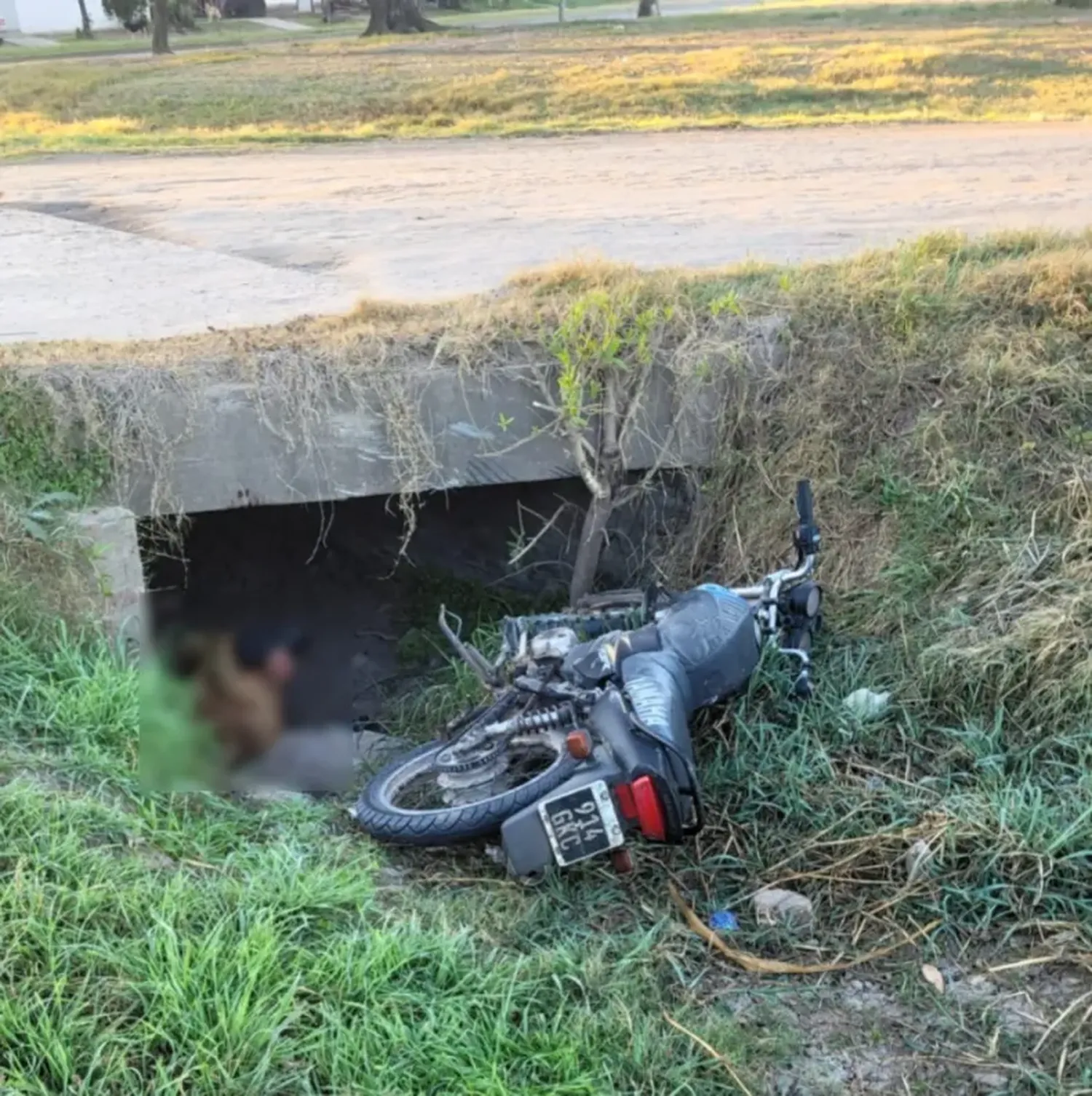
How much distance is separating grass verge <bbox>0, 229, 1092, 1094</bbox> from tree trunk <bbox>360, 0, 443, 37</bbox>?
28532 mm

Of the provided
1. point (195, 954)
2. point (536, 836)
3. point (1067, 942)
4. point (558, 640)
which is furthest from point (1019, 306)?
point (195, 954)

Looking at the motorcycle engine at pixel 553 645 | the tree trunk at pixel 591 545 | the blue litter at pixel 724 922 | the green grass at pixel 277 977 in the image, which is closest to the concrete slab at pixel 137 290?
the tree trunk at pixel 591 545

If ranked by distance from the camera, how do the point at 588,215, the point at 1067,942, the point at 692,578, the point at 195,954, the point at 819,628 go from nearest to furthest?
the point at 195,954 → the point at 1067,942 → the point at 819,628 → the point at 692,578 → the point at 588,215

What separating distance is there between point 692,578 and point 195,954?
3.57 metres

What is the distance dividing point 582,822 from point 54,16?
1892 inches

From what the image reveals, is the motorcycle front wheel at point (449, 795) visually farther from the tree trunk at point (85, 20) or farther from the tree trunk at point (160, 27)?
the tree trunk at point (85, 20)

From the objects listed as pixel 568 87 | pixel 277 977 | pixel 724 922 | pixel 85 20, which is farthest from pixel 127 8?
pixel 277 977

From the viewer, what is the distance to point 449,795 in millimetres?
3932

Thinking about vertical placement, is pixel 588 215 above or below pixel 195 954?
above

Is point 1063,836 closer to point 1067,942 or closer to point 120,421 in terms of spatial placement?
point 1067,942

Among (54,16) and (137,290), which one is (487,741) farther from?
(54,16)

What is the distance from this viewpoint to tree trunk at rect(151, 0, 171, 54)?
28569mm

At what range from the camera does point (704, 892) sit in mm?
3650

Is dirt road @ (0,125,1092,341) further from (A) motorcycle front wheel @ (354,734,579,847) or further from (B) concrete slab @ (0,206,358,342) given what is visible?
(A) motorcycle front wheel @ (354,734,579,847)
